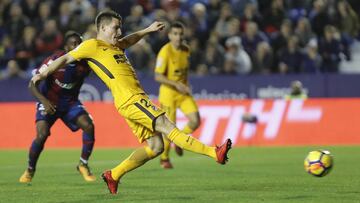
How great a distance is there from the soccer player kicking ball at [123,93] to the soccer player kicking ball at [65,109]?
89.1 inches

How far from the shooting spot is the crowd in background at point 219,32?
78.6 ft

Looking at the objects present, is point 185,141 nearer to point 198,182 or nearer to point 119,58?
point 119,58

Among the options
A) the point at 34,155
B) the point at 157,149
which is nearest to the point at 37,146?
the point at 34,155

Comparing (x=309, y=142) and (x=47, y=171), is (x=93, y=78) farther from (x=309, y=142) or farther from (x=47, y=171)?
(x=47, y=171)

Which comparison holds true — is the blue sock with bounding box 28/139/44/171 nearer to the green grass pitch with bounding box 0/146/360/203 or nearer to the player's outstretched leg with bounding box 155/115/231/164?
the green grass pitch with bounding box 0/146/360/203

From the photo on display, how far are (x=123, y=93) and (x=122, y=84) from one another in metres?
0.11

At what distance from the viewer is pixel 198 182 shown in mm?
12352

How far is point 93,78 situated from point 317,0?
655 cm

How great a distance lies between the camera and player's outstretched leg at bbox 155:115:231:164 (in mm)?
10016

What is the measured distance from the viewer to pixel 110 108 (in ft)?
73.6

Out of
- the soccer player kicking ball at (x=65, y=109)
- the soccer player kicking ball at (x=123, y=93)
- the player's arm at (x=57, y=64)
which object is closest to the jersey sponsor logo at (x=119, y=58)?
the soccer player kicking ball at (x=123, y=93)

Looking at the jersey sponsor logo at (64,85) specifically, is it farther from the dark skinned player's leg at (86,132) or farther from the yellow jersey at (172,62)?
the yellow jersey at (172,62)

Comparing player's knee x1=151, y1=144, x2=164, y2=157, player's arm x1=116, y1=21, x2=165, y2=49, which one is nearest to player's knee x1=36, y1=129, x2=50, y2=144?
player's arm x1=116, y1=21, x2=165, y2=49

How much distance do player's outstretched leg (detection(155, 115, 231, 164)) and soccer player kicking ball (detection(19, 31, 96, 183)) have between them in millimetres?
2931
